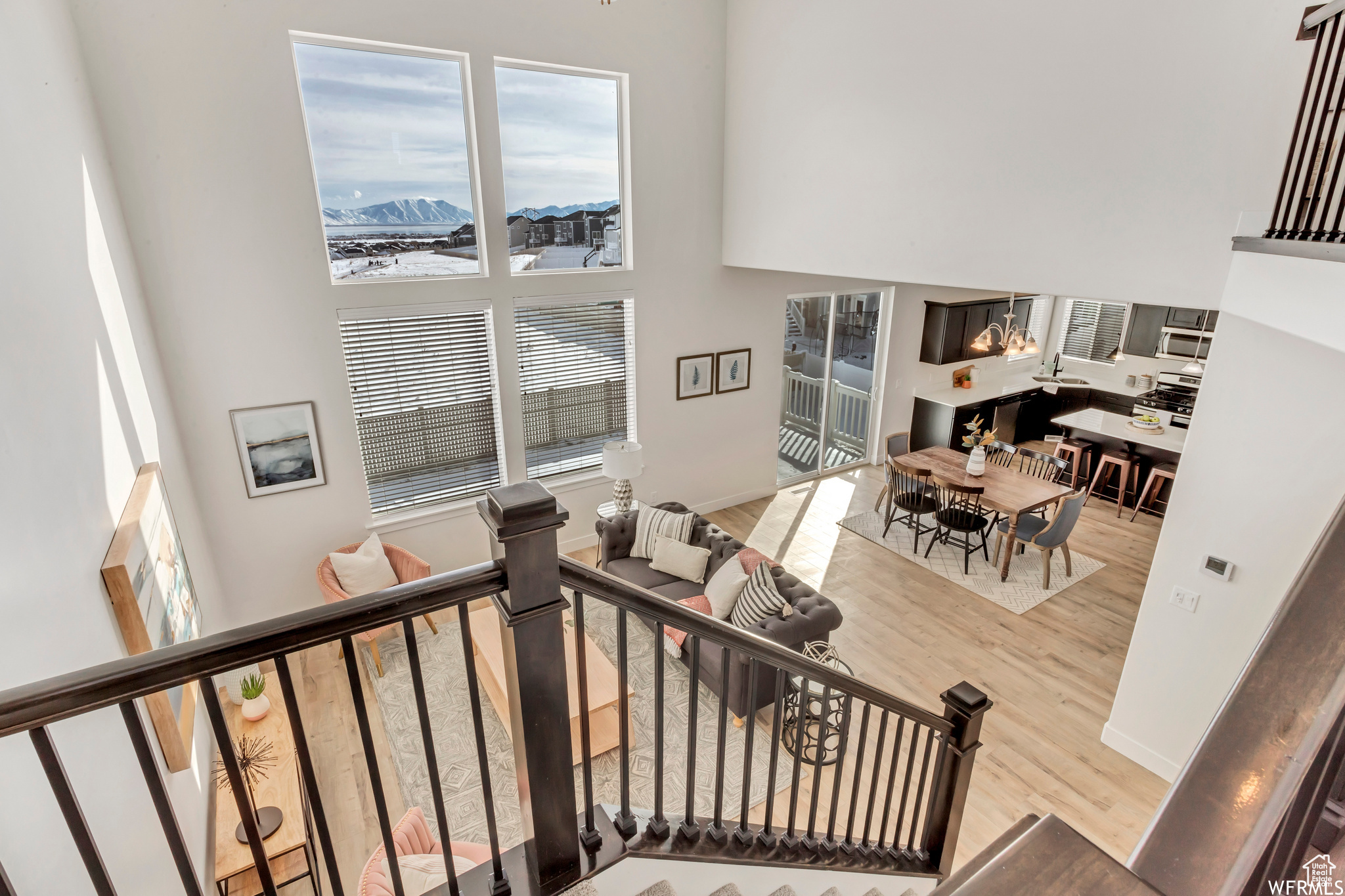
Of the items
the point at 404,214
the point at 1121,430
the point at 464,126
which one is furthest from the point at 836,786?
the point at 1121,430

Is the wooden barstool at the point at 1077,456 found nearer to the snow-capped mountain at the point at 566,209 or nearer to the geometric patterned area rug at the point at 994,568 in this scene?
the geometric patterned area rug at the point at 994,568

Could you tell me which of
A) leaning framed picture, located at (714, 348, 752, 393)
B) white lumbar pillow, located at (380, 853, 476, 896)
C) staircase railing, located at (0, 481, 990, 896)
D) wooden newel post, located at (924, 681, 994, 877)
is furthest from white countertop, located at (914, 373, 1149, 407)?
white lumbar pillow, located at (380, 853, 476, 896)

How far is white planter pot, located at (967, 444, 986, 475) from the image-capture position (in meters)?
5.96

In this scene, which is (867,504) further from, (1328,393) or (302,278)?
(302,278)

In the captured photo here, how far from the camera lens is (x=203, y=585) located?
3924 millimetres

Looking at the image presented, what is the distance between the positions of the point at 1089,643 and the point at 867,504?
2.64 meters

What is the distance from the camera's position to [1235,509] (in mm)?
3201

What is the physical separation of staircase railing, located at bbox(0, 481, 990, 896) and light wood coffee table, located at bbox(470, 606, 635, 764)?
1854 mm

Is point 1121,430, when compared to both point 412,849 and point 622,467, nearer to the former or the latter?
point 622,467

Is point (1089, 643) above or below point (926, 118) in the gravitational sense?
below

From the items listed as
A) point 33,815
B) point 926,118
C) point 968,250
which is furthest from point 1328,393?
point 33,815

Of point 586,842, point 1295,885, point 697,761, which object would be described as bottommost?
point 697,761

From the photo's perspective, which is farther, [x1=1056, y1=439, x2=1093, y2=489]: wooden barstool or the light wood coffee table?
[x1=1056, y1=439, x2=1093, y2=489]: wooden barstool

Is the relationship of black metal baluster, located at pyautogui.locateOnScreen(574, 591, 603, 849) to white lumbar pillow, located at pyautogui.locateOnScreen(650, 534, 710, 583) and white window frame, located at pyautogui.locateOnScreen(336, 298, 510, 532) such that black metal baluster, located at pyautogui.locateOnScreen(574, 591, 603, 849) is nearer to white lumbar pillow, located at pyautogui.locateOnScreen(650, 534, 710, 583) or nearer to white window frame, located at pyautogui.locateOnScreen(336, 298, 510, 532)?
white lumbar pillow, located at pyautogui.locateOnScreen(650, 534, 710, 583)
